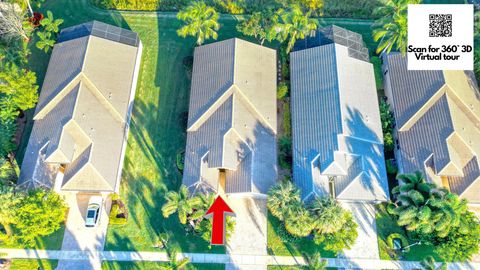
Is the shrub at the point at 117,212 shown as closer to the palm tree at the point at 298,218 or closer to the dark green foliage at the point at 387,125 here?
the palm tree at the point at 298,218

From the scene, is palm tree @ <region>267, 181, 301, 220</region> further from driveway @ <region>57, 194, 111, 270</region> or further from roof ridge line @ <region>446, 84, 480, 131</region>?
roof ridge line @ <region>446, 84, 480, 131</region>

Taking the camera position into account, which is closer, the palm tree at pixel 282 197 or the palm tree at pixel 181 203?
the palm tree at pixel 181 203

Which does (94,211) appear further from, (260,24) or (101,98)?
(260,24)

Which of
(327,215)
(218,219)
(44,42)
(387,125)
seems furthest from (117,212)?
(387,125)

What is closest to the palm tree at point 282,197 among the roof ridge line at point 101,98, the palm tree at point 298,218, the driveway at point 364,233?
the palm tree at point 298,218

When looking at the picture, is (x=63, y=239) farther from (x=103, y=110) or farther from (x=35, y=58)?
(x=35, y=58)

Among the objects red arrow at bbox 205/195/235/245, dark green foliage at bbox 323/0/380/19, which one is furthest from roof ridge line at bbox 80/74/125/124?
dark green foliage at bbox 323/0/380/19

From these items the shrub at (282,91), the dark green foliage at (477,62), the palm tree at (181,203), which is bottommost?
the palm tree at (181,203)
